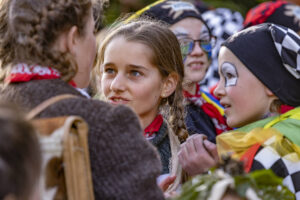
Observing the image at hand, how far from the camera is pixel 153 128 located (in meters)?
3.22

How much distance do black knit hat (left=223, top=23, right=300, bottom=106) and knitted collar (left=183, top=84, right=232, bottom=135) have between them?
4.06 feet

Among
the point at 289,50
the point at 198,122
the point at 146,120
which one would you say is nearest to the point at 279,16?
the point at 198,122

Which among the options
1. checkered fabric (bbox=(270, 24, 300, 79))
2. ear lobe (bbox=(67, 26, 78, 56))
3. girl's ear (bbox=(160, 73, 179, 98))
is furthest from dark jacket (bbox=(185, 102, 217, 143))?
ear lobe (bbox=(67, 26, 78, 56))

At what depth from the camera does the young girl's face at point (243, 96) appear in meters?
3.00

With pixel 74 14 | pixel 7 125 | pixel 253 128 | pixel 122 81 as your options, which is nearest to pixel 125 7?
pixel 122 81

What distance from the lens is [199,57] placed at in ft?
15.3

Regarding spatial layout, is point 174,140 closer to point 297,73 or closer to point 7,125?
point 297,73

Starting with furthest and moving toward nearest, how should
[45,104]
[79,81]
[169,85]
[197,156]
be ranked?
[169,85]
[197,156]
[79,81]
[45,104]

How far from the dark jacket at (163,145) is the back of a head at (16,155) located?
172 centimetres

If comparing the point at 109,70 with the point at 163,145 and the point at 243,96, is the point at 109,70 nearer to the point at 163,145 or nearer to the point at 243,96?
the point at 163,145

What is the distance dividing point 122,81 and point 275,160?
3.43 ft

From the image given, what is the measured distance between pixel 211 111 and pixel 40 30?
2.54m

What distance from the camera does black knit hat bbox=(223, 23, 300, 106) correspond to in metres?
2.95

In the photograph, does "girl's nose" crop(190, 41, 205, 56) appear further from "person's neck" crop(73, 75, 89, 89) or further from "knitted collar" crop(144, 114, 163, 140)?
"person's neck" crop(73, 75, 89, 89)
